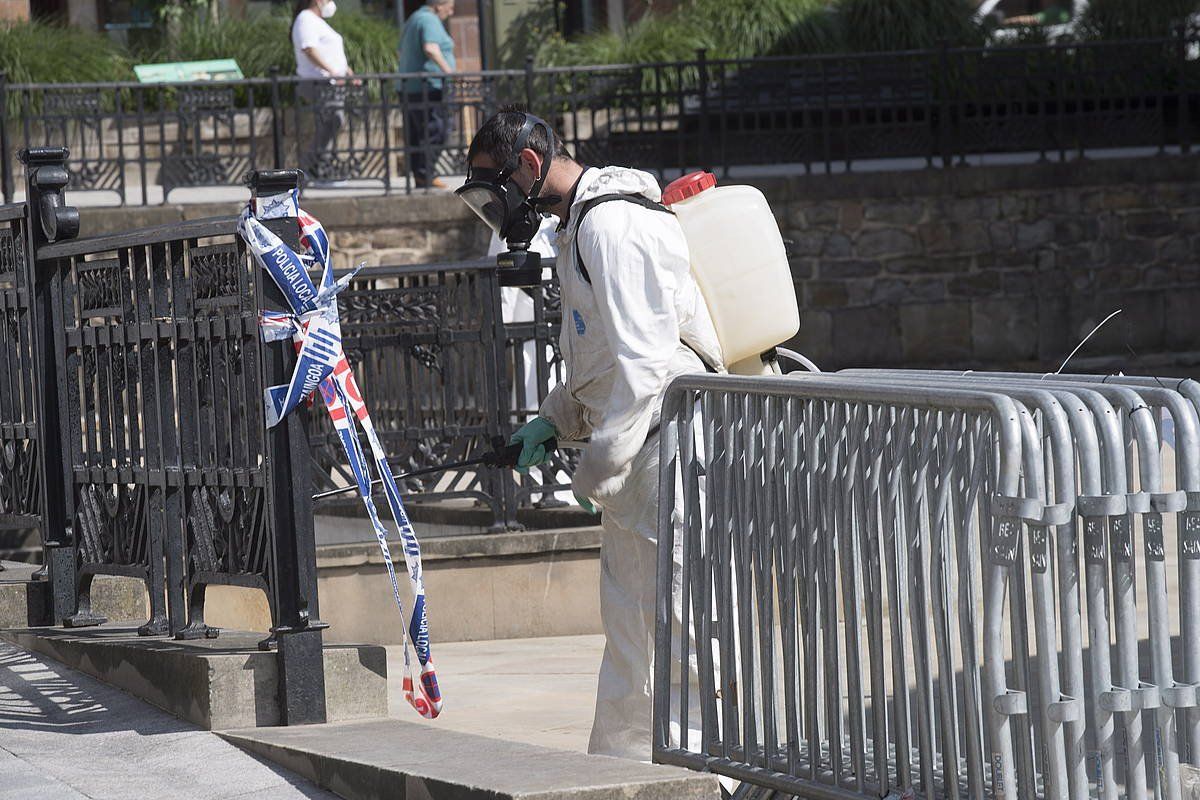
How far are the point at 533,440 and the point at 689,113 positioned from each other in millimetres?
10352

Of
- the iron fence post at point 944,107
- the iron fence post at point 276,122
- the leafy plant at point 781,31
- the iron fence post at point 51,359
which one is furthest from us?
the leafy plant at point 781,31

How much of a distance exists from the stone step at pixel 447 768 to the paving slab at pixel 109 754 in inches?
2.2

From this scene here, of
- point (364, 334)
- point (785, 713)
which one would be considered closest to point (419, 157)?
point (364, 334)

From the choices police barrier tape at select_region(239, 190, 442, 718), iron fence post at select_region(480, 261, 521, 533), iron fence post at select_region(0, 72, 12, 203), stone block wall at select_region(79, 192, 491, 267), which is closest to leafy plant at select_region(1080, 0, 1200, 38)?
stone block wall at select_region(79, 192, 491, 267)

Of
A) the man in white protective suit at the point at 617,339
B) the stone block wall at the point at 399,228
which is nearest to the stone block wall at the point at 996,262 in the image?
the stone block wall at the point at 399,228

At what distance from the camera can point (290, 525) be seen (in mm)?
4168

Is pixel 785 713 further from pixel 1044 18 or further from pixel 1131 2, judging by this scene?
pixel 1044 18

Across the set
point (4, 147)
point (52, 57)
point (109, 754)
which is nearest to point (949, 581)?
point (109, 754)

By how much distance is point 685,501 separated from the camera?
3830 millimetres

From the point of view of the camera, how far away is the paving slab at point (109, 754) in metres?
3.75

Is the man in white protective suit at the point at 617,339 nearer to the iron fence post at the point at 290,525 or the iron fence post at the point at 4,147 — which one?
the iron fence post at the point at 290,525

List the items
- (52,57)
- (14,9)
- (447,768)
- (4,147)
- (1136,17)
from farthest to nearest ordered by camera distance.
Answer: (14,9) → (1136,17) → (52,57) → (4,147) → (447,768)

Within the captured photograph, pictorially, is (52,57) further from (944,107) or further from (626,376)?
(626,376)

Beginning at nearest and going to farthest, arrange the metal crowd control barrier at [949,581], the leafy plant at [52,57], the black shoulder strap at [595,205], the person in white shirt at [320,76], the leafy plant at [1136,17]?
the metal crowd control barrier at [949,581]
the black shoulder strap at [595,205]
the person in white shirt at [320,76]
the leafy plant at [52,57]
the leafy plant at [1136,17]
